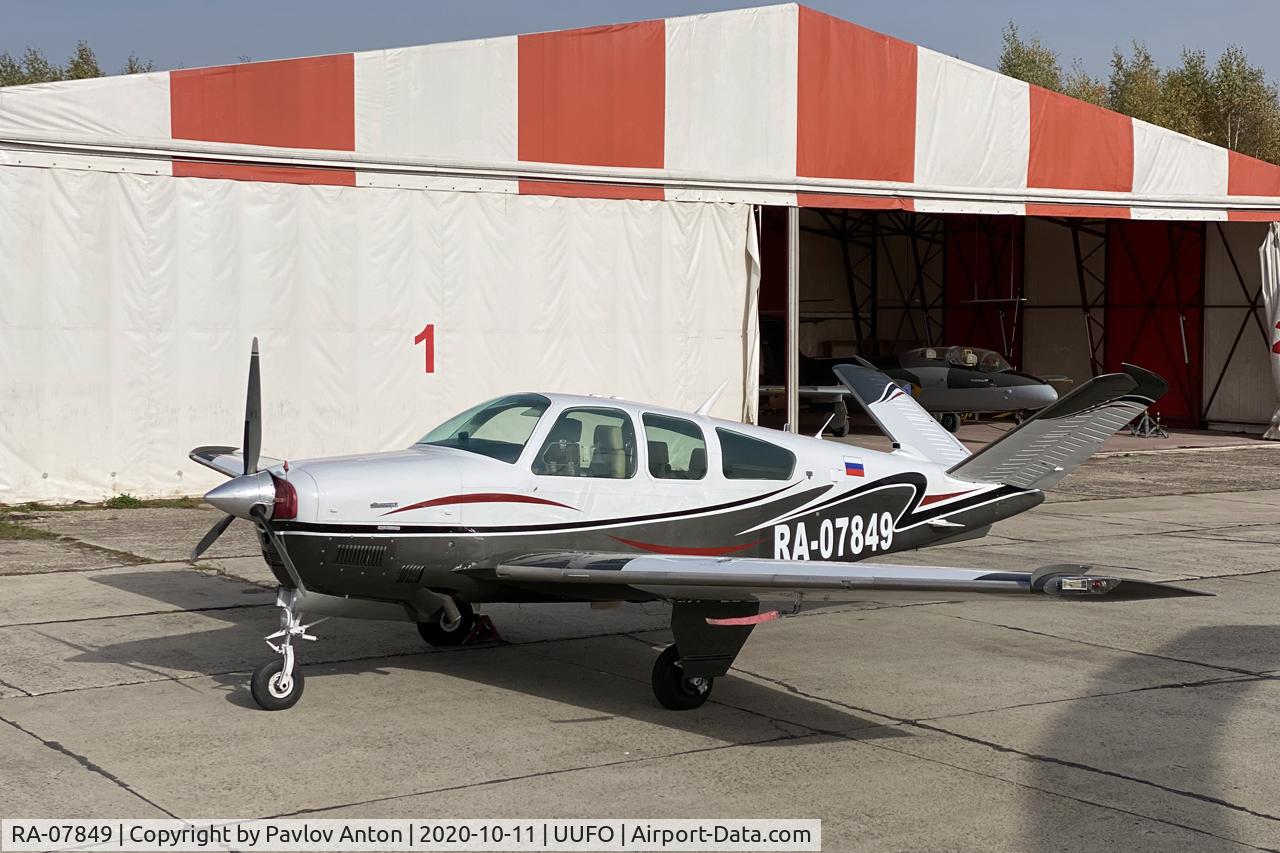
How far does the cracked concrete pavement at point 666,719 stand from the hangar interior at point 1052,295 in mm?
19341

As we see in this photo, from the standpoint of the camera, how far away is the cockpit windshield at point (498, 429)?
26.3 feet

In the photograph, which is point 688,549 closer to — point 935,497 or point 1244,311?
point 935,497

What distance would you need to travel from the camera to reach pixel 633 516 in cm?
823

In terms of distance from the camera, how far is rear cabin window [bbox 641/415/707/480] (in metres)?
8.38

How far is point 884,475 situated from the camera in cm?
937

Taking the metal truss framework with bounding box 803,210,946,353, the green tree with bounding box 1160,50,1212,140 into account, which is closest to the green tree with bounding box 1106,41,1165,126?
the green tree with bounding box 1160,50,1212,140

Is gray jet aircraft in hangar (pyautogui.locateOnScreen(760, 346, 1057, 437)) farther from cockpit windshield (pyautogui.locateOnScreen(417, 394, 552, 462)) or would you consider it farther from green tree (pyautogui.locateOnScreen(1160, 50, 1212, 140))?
green tree (pyautogui.locateOnScreen(1160, 50, 1212, 140))

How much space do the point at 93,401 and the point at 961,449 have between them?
10.6 m

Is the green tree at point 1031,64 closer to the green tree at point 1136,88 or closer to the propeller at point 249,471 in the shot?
the green tree at point 1136,88

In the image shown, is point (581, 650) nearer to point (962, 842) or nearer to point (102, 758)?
point (102, 758)

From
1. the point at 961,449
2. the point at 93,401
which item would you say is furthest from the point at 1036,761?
the point at 93,401

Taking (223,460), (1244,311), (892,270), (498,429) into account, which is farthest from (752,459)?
(892,270)

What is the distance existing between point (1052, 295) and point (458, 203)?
20.4 metres

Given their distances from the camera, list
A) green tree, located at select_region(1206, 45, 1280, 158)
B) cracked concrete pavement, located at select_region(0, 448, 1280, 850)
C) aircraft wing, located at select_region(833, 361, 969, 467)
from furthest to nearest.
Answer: green tree, located at select_region(1206, 45, 1280, 158) < aircraft wing, located at select_region(833, 361, 969, 467) < cracked concrete pavement, located at select_region(0, 448, 1280, 850)
